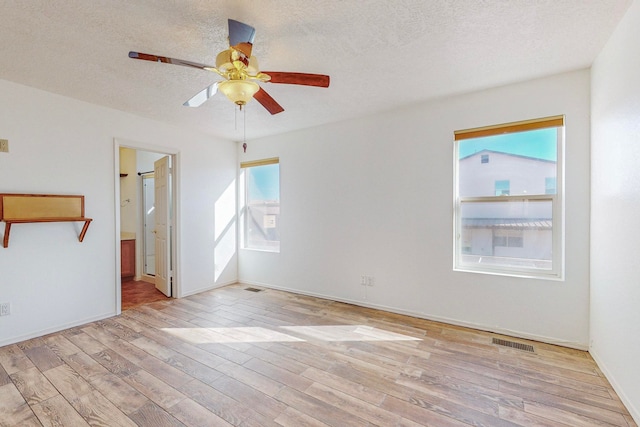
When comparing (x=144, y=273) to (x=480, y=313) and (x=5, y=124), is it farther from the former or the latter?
(x=480, y=313)

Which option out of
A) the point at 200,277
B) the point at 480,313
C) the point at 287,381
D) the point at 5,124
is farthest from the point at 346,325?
the point at 5,124

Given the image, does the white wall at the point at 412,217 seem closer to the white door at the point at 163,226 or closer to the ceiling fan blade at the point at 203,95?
the white door at the point at 163,226

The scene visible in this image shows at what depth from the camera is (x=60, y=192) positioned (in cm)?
295

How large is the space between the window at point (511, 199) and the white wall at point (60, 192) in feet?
12.6

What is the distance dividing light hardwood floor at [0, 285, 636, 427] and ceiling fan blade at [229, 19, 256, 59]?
2.19 m

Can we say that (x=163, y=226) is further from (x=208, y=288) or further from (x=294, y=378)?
(x=294, y=378)

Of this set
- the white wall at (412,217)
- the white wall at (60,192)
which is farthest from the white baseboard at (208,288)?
the white wall at (60,192)

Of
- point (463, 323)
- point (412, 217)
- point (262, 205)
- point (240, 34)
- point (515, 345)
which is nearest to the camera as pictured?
point (240, 34)

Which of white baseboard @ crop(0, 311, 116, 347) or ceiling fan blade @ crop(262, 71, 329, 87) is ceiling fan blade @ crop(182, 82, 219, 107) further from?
white baseboard @ crop(0, 311, 116, 347)

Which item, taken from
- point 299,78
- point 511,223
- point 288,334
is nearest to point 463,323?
point 511,223

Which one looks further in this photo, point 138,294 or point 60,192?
point 138,294

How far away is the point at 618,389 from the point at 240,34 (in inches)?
134

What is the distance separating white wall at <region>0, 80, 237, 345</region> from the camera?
2.68 meters

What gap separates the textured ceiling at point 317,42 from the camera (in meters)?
1.71
